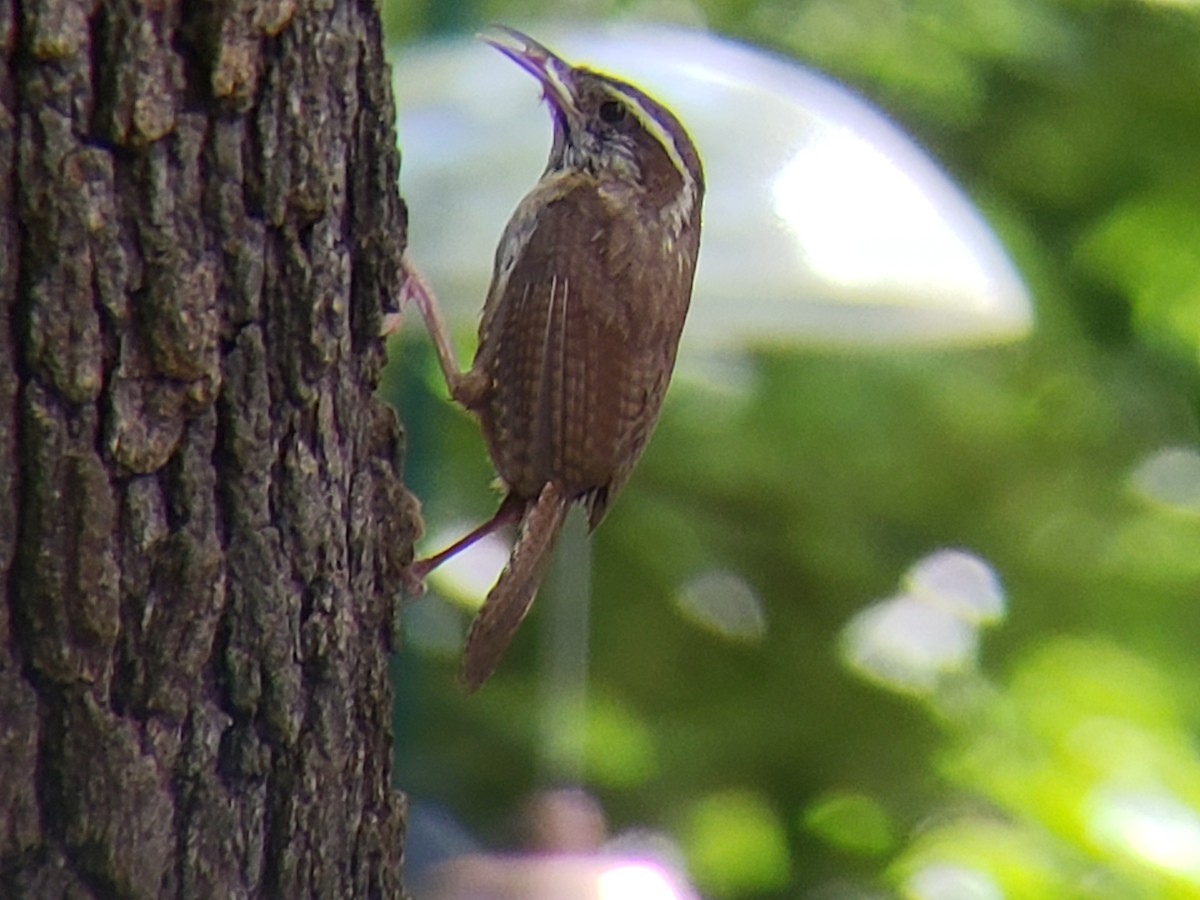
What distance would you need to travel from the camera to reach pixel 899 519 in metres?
6.12

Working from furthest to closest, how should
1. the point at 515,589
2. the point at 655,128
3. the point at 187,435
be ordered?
the point at 655,128 < the point at 515,589 < the point at 187,435

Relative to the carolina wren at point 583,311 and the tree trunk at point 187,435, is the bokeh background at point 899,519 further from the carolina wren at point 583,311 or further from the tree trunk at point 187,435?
the tree trunk at point 187,435

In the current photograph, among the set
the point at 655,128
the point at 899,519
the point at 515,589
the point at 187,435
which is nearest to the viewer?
the point at 187,435

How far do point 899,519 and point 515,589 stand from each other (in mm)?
3313

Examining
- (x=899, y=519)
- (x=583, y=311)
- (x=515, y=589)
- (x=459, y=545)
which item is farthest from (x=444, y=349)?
(x=899, y=519)

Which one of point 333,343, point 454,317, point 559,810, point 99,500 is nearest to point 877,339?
point 454,317

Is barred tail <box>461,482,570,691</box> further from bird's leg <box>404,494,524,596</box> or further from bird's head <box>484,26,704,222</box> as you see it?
bird's head <box>484,26,704,222</box>

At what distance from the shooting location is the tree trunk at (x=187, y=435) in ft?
5.87

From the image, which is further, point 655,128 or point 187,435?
point 655,128

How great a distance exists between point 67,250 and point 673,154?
5.92 feet

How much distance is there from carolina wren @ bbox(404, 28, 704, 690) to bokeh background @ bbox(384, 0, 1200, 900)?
2256mm

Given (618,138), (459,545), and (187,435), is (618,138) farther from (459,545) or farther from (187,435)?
(187,435)

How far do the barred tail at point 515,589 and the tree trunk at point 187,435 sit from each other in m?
0.79

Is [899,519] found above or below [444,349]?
above
